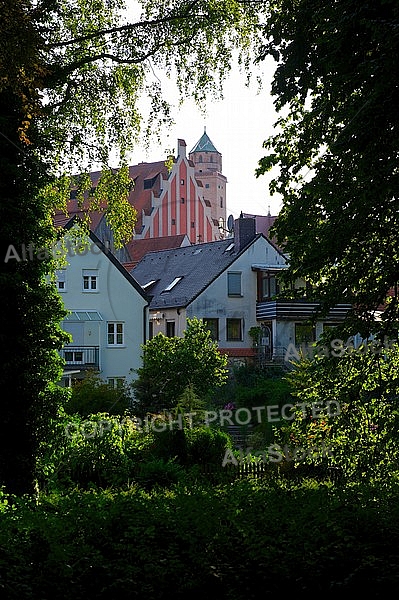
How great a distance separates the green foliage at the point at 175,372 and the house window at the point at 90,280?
16.7 feet

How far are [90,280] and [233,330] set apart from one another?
26.0 feet

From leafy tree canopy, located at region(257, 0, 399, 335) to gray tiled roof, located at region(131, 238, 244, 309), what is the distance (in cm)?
2713

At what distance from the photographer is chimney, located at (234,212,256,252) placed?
1515 inches

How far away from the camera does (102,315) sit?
32.6 m

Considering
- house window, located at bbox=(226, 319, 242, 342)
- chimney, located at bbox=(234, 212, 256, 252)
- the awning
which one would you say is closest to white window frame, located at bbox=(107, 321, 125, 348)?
the awning

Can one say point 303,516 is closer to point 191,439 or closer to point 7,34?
point 7,34

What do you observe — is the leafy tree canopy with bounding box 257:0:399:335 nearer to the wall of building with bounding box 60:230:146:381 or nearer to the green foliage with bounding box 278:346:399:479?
the green foliage with bounding box 278:346:399:479

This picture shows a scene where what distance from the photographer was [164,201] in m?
65.4

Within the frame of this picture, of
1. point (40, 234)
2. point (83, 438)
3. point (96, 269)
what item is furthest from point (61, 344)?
point (96, 269)

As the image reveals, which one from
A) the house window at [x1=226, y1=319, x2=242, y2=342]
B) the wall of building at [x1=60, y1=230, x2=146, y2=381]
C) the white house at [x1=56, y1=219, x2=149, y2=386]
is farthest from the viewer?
the house window at [x1=226, y1=319, x2=242, y2=342]

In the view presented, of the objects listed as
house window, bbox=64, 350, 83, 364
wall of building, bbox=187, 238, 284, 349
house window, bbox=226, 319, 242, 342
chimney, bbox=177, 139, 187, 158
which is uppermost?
chimney, bbox=177, 139, 187, 158

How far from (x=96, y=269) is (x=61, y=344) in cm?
2117

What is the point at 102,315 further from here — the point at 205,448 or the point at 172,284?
the point at 205,448

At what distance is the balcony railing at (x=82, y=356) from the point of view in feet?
104
